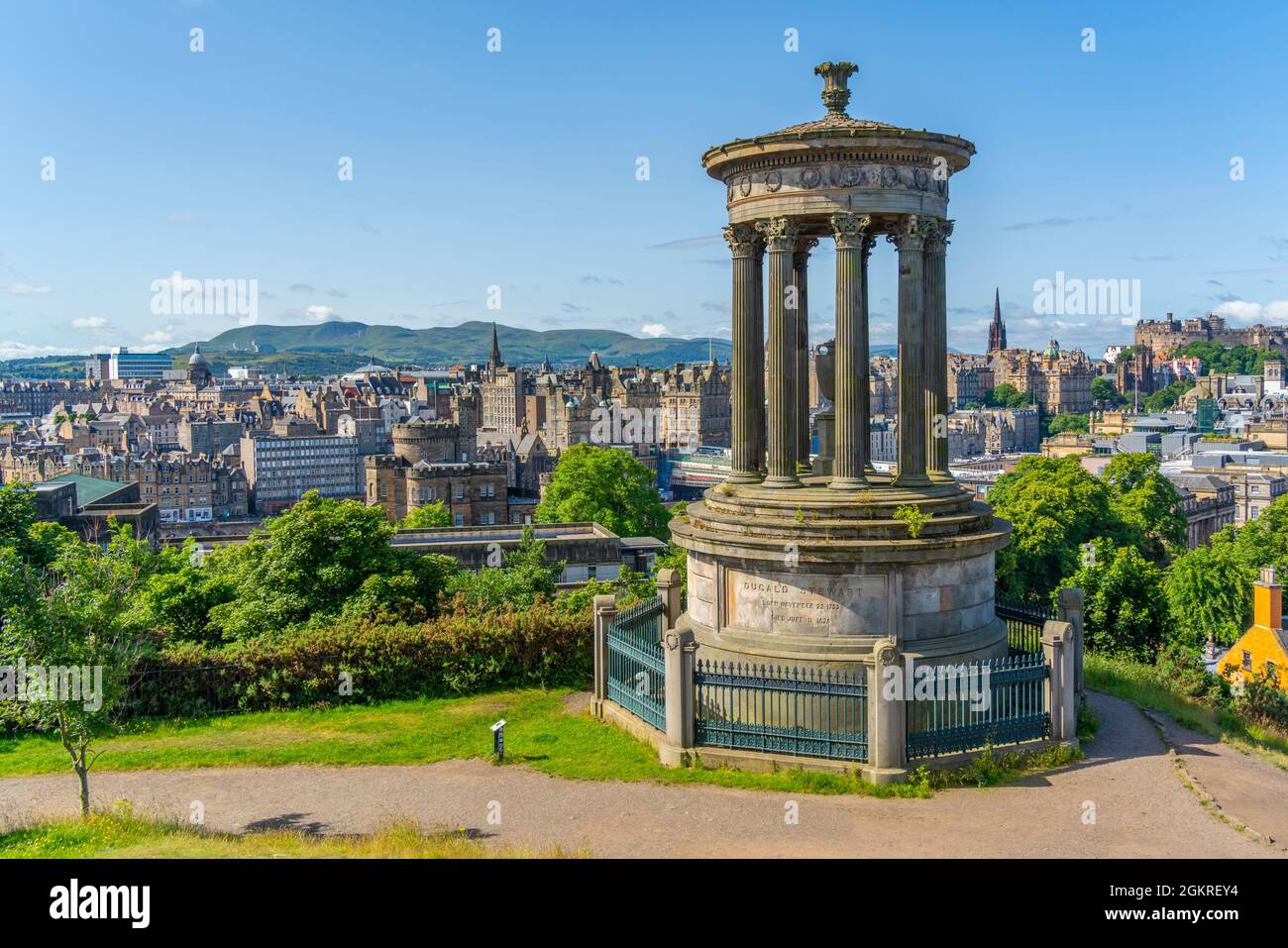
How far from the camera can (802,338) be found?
2522cm

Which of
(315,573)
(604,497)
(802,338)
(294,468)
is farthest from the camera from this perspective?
(294,468)

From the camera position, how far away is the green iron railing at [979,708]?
1909 cm

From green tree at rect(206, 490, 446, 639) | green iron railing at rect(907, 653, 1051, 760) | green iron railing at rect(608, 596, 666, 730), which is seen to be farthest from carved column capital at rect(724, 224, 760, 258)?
green tree at rect(206, 490, 446, 639)

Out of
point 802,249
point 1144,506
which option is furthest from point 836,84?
point 1144,506

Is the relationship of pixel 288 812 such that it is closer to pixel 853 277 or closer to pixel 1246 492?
pixel 853 277

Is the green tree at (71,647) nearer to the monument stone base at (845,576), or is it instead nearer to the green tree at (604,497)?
the monument stone base at (845,576)

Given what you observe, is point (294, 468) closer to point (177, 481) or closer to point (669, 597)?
point (177, 481)

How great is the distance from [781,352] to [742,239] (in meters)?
2.40

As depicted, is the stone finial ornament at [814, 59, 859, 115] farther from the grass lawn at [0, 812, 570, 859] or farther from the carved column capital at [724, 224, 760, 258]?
the grass lawn at [0, 812, 570, 859]

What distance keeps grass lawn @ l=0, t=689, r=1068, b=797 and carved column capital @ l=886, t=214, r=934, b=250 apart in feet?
30.5

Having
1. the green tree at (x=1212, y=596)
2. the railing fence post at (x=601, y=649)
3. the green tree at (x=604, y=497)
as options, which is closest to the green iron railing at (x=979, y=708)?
the railing fence post at (x=601, y=649)

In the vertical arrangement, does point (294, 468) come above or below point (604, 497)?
below

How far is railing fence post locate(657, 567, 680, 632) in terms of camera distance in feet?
80.8
